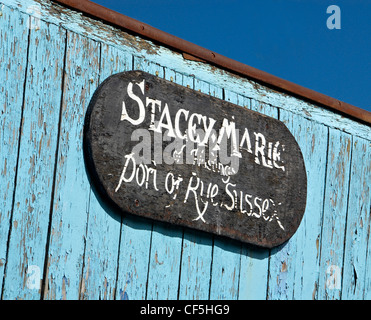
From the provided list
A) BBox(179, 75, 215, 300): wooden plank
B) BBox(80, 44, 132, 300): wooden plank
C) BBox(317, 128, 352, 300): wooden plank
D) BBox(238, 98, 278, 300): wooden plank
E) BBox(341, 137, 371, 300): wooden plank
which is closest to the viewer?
BBox(80, 44, 132, 300): wooden plank

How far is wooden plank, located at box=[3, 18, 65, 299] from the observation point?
297 cm

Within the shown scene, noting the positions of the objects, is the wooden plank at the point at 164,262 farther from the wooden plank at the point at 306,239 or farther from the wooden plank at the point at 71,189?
the wooden plank at the point at 306,239

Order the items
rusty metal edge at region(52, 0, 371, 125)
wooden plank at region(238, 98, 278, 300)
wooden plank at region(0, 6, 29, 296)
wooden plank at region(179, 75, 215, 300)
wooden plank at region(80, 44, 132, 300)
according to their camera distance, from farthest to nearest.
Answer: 1. wooden plank at region(238, 98, 278, 300)
2. wooden plank at region(179, 75, 215, 300)
3. rusty metal edge at region(52, 0, 371, 125)
4. wooden plank at region(80, 44, 132, 300)
5. wooden plank at region(0, 6, 29, 296)

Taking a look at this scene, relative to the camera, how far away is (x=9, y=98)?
3018mm

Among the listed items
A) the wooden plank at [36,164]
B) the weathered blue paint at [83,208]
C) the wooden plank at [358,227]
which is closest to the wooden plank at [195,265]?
the weathered blue paint at [83,208]

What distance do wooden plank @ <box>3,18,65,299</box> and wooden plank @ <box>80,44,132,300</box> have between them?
0.80ft

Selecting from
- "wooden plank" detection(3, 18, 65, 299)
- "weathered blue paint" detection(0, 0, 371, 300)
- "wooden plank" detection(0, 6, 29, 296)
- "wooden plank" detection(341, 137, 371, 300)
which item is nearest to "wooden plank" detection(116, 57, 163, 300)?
"weathered blue paint" detection(0, 0, 371, 300)

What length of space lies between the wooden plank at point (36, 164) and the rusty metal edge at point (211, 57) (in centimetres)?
27

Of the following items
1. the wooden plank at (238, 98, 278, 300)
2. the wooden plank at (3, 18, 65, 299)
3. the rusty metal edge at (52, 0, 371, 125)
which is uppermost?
the rusty metal edge at (52, 0, 371, 125)

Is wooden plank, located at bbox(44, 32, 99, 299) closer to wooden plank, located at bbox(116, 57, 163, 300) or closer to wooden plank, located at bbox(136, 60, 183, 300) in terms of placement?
wooden plank, located at bbox(116, 57, 163, 300)

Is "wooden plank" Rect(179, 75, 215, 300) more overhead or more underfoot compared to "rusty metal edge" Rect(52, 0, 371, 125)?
more underfoot

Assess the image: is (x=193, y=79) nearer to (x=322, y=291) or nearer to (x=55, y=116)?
(x=55, y=116)

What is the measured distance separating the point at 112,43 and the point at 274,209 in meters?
1.38

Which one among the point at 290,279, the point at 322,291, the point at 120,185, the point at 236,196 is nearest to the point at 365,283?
the point at 322,291
